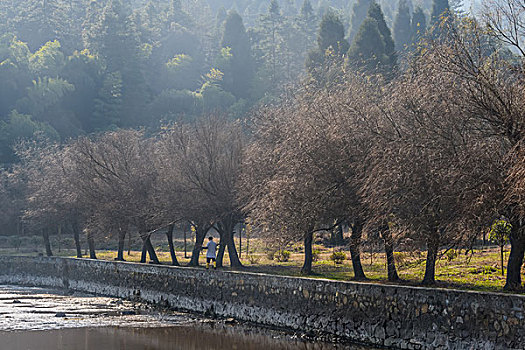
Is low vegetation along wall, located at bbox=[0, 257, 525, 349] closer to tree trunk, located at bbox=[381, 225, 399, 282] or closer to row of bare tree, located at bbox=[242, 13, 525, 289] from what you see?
row of bare tree, located at bbox=[242, 13, 525, 289]

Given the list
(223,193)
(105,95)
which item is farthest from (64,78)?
(223,193)

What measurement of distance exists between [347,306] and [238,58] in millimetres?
112154

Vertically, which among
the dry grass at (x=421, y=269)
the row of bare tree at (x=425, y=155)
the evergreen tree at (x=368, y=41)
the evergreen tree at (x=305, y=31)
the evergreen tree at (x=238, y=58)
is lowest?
the dry grass at (x=421, y=269)

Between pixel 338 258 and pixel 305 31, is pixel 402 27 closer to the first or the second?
pixel 305 31

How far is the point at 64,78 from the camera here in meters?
116

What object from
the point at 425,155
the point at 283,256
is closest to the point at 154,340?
the point at 425,155

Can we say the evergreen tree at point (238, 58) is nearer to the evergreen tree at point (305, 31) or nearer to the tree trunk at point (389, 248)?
the evergreen tree at point (305, 31)

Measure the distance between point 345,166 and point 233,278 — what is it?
6.24 meters

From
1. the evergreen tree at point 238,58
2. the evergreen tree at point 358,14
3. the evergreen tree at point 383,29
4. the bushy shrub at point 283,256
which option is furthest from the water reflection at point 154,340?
the evergreen tree at point 358,14

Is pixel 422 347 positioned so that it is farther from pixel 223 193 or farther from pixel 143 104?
pixel 143 104

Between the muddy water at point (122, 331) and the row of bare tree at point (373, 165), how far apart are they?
567cm

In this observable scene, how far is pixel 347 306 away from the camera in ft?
74.1

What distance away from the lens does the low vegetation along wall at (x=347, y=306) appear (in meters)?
18.2

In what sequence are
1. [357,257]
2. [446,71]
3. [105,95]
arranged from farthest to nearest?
[105,95] → [357,257] → [446,71]
